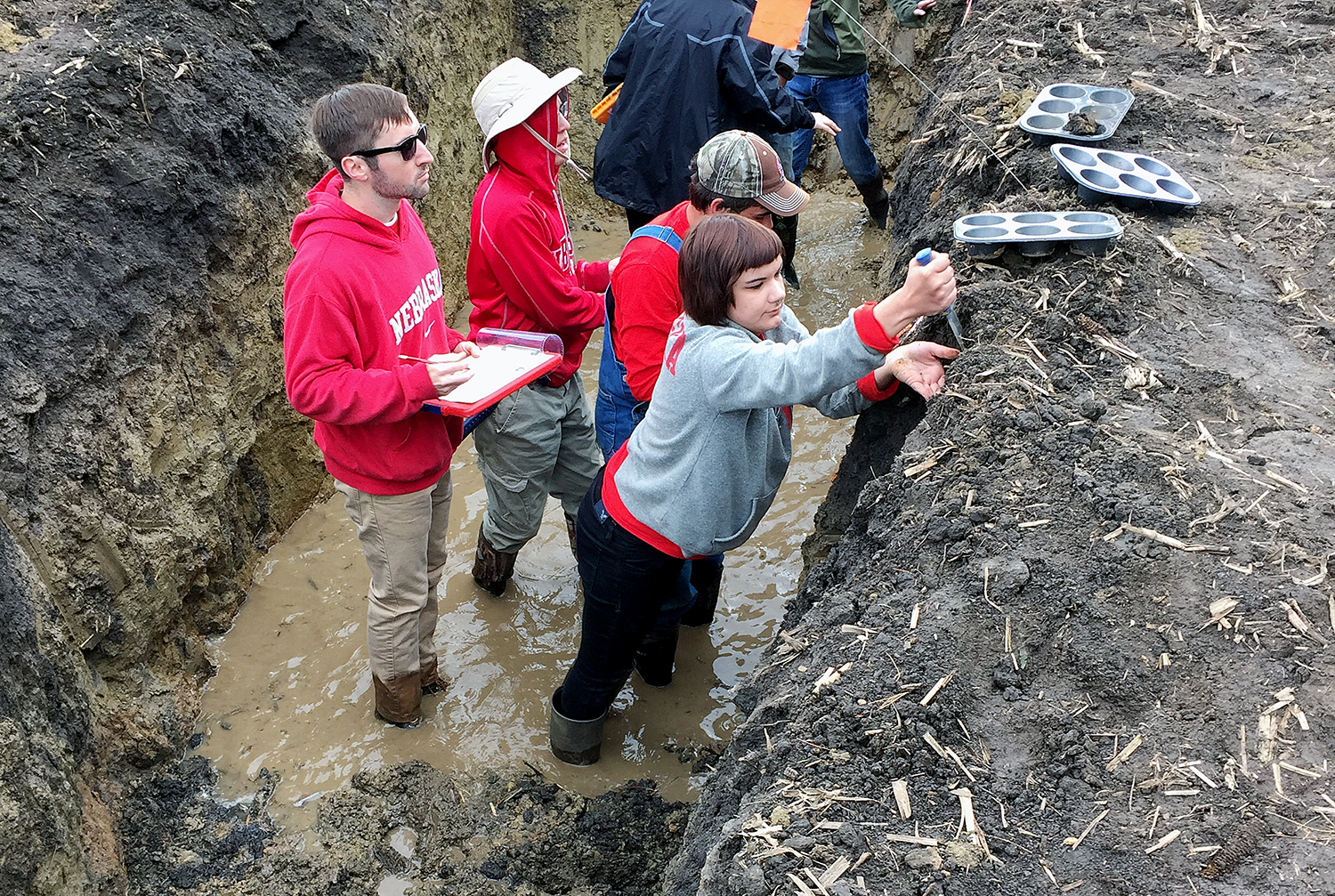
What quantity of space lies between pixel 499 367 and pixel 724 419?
1.07m

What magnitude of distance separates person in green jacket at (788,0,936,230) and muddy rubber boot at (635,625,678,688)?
383 centimetres

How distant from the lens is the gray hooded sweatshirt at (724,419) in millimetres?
2326

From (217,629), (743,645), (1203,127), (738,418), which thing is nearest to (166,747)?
(217,629)

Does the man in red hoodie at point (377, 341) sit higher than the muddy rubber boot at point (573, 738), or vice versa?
the man in red hoodie at point (377, 341)

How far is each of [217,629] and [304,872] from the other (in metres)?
1.39

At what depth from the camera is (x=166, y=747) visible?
11.8 ft

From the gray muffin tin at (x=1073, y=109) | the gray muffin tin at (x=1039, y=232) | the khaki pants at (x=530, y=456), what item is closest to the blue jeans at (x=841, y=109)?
the gray muffin tin at (x=1073, y=109)

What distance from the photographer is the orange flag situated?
370cm

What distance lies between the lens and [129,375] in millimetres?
3824

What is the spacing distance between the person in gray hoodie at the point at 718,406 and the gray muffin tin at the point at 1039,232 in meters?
0.39

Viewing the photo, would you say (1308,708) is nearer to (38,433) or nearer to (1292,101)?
(1292,101)

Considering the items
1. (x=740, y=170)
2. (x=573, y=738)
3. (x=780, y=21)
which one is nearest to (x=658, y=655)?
(x=573, y=738)

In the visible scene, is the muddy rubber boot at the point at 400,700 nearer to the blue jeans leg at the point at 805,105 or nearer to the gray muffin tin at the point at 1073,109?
the gray muffin tin at the point at 1073,109

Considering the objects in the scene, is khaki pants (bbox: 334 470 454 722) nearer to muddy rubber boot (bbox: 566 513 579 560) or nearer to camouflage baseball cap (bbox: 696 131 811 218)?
muddy rubber boot (bbox: 566 513 579 560)
